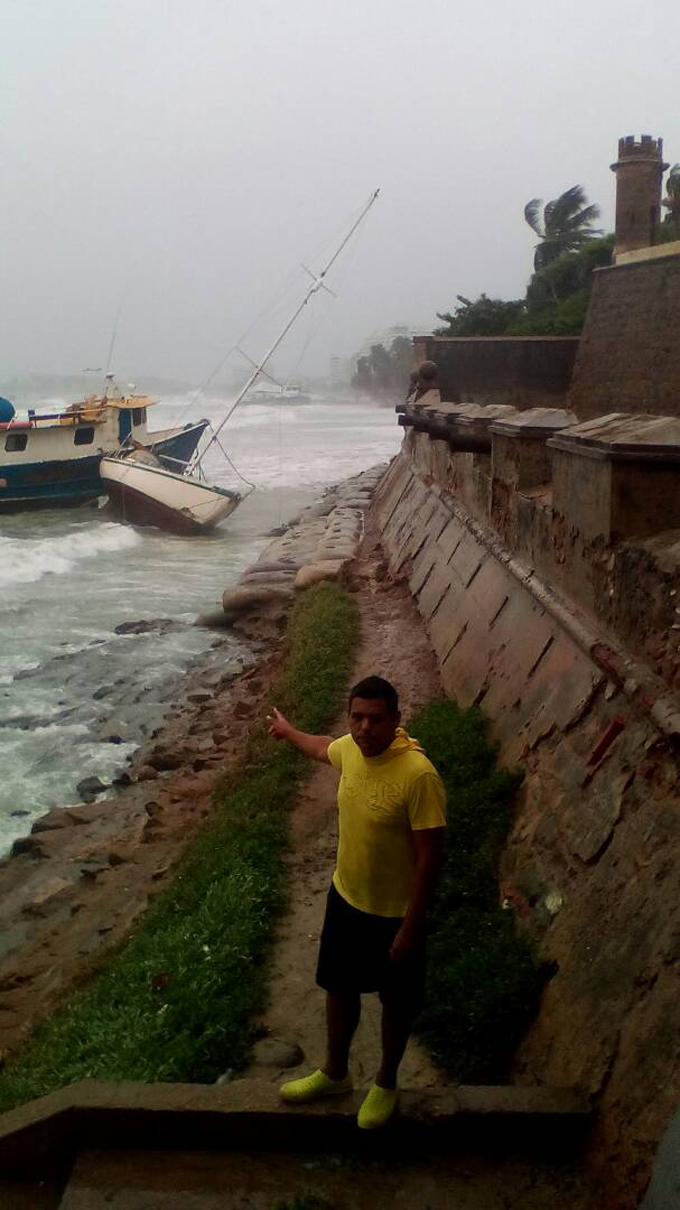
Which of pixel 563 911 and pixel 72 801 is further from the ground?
pixel 563 911

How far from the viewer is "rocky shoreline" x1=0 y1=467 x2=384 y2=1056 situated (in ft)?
17.6

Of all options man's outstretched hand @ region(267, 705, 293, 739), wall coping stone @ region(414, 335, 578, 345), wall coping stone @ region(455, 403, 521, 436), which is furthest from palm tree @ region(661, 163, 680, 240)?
man's outstretched hand @ region(267, 705, 293, 739)

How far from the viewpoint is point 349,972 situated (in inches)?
115

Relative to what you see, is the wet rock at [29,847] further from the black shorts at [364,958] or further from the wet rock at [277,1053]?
the black shorts at [364,958]

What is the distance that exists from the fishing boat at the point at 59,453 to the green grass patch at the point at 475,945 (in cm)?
2269

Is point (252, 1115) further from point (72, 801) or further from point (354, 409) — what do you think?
point (354, 409)

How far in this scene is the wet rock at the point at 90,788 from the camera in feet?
26.3

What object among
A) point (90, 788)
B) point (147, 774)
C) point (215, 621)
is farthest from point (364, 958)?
point (215, 621)

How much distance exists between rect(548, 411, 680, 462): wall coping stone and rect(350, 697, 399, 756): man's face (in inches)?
75.7

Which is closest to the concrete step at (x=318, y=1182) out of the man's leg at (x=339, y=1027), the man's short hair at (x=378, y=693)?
the man's leg at (x=339, y=1027)

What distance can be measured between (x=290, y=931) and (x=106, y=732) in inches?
219

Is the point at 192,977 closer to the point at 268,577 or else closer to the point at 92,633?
the point at 268,577

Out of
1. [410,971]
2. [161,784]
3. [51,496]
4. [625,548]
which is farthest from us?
[51,496]

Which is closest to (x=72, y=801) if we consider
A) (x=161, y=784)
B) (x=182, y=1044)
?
(x=161, y=784)
